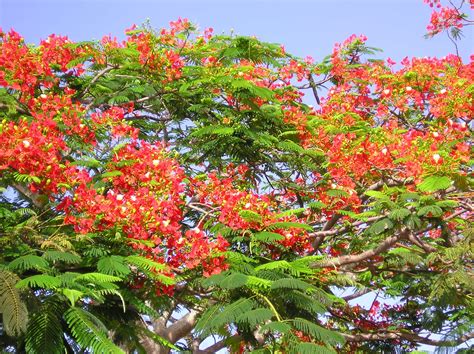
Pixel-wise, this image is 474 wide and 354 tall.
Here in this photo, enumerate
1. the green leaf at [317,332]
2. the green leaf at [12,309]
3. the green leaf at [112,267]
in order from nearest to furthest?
the green leaf at [12,309], the green leaf at [112,267], the green leaf at [317,332]

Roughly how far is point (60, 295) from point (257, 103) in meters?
4.65

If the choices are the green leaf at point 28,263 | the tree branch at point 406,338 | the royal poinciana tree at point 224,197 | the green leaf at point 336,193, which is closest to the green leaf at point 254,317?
the royal poinciana tree at point 224,197

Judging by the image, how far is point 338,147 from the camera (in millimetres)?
7652

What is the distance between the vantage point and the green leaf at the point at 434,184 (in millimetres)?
6293

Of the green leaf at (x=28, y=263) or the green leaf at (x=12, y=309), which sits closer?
the green leaf at (x=12, y=309)

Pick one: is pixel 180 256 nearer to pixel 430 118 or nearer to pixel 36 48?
pixel 36 48

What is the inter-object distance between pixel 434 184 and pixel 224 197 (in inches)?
85.2

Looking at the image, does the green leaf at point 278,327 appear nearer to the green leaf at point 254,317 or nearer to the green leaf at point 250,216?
the green leaf at point 254,317

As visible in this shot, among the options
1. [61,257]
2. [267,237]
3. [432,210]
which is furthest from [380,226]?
[61,257]

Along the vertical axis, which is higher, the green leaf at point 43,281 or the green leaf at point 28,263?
the green leaf at point 28,263

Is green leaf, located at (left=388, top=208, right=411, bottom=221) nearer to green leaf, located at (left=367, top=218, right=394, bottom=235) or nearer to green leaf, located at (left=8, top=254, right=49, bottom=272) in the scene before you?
green leaf, located at (left=367, top=218, right=394, bottom=235)

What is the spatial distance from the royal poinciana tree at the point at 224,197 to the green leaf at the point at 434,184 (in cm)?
3

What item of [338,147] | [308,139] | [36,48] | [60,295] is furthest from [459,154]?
[36,48]

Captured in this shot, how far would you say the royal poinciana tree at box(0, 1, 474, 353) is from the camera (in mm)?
4969
